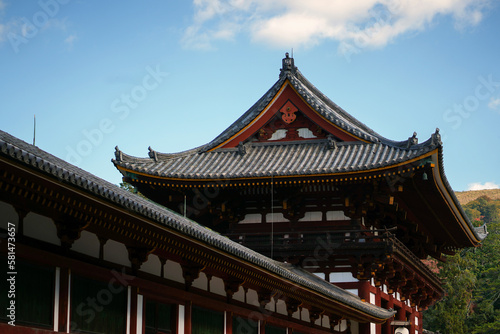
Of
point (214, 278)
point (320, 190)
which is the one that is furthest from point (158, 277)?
point (320, 190)

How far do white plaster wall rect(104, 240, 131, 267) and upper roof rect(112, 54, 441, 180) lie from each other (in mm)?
12001

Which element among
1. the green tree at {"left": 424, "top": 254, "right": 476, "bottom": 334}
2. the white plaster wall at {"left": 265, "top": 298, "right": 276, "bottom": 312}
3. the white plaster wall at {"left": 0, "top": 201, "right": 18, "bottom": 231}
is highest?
the green tree at {"left": 424, "top": 254, "right": 476, "bottom": 334}

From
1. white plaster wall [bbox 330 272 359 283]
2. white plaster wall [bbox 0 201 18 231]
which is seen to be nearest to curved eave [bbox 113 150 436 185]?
white plaster wall [bbox 330 272 359 283]

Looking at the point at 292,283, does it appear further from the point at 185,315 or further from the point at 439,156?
the point at 439,156

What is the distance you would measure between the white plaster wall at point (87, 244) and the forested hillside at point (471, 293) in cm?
4381

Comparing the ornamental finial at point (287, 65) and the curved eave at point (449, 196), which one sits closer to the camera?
the curved eave at point (449, 196)

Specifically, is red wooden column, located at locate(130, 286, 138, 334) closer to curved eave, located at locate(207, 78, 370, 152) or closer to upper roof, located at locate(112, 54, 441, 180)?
upper roof, located at locate(112, 54, 441, 180)

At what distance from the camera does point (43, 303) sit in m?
11.5

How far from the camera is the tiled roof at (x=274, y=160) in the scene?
25.2 meters

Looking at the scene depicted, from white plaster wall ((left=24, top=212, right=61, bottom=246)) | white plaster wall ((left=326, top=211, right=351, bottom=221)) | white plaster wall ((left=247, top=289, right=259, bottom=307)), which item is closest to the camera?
white plaster wall ((left=24, top=212, right=61, bottom=246))

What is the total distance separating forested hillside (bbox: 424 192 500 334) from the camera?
53.5 meters

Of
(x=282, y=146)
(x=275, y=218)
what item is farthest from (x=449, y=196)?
(x=275, y=218)

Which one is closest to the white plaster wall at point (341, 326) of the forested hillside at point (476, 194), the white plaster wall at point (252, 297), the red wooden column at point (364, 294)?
the red wooden column at point (364, 294)

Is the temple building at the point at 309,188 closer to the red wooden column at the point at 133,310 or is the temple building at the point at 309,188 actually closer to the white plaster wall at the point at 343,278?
the white plaster wall at the point at 343,278
